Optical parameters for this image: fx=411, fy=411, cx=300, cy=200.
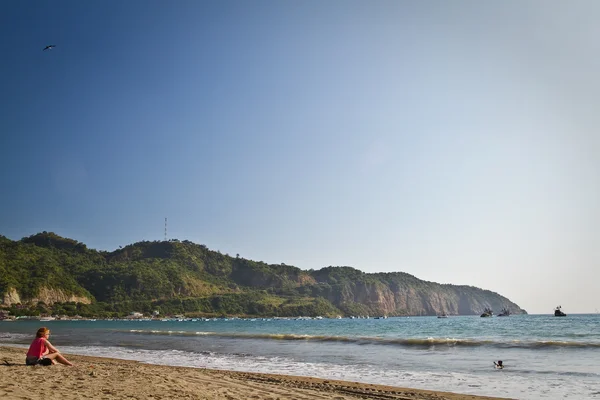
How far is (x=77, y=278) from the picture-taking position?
16600 centimetres

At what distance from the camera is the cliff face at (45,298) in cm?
12107

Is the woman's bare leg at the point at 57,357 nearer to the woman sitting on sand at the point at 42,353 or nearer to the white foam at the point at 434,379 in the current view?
the woman sitting on sand at the point at 42,353

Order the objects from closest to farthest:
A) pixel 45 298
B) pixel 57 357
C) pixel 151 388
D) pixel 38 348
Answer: pixel 151 388 < pixel 38 348 < pixel 57 357 < pixel 45 298

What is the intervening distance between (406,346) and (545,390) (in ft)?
66.7

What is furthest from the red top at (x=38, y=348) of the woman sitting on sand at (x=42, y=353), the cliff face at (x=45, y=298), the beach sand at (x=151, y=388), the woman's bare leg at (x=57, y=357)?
the cliff face at (x=45, y=298)

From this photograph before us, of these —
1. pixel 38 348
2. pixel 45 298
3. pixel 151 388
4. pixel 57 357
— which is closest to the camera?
pixel 151 388

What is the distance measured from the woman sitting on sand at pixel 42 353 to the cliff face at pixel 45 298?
132m

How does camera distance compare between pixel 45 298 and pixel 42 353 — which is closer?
pixel 42 353

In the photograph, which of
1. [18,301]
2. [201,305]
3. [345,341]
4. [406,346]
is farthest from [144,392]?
[201,305]

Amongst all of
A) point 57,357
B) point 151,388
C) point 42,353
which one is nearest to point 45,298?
point 57,357

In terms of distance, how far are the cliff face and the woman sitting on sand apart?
132 m

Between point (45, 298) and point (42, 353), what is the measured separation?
144m

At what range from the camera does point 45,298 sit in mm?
134125

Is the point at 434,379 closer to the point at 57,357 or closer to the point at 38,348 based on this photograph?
the point at 57,357
